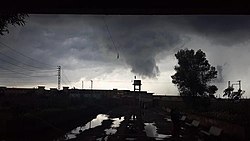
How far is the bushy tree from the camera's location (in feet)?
199

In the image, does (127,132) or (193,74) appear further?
(193,74)

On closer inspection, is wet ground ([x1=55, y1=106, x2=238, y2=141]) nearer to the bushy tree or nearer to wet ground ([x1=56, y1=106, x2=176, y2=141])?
wet ground ([x1=56, y1=106, x2=176, y2=141])

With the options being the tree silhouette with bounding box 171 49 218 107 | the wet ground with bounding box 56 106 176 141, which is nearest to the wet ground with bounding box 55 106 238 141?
the wet ground with bounding box 56 106 176 141

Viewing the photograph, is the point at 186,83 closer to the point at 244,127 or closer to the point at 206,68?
the point at 206,68

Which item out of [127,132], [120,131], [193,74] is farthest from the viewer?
[193,74]

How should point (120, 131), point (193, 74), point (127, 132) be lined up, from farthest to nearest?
point (193, 74) < point (120, 131) < point (127, 132)

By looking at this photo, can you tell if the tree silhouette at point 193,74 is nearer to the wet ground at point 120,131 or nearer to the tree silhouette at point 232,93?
the tree silhouette at point 232,93

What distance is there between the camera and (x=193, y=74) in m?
63.1

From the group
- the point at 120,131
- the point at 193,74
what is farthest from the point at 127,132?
the point at 193,74

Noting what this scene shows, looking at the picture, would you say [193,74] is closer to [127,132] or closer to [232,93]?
[232,93]

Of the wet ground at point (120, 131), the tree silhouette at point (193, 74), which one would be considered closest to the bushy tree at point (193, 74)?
the tree silhouette at point (193, 74)

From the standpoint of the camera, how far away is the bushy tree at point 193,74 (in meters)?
60.5
